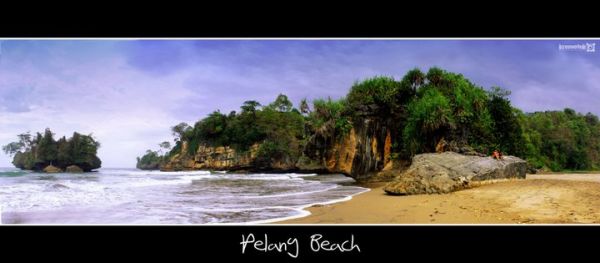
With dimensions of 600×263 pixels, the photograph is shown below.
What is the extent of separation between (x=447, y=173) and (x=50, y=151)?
28.9 feet

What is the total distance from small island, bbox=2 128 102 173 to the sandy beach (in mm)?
4121

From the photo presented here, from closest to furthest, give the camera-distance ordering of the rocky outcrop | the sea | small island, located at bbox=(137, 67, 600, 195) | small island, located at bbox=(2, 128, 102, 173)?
the sea < small island, located at bbox=(2, 128, 102, 173) < small island, located at bbox=(137, 67, 600, 195) < the rocky outcrop

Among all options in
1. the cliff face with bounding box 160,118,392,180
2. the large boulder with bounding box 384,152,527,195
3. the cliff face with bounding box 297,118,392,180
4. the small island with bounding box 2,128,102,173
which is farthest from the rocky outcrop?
the large boulder with bounding box 384,152,527,195

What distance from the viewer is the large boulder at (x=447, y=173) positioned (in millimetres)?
7414

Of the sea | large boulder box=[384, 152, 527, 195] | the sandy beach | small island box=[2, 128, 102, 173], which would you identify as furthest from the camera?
large boulder box=[384, 152, 527, 195]

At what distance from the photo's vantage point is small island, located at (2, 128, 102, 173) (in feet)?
20.0

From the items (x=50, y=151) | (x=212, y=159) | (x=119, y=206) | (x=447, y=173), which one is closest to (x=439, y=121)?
(x=447, y=173)

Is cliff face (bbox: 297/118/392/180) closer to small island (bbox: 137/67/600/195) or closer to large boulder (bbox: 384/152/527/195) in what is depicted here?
small island (bbox: 137/67/600/195)

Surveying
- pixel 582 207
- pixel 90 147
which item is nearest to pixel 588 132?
pixel 582 207

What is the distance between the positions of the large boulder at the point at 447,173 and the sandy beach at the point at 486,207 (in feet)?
1.12

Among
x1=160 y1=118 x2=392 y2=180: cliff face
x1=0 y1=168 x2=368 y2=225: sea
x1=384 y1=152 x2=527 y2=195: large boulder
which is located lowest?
x1=0 y1=168 x2=368 y2=225: sea

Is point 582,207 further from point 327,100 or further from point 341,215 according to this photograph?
point 327,100

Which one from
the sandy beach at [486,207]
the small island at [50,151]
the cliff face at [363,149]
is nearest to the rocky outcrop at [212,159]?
the small island at [50,151]
